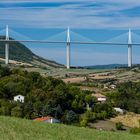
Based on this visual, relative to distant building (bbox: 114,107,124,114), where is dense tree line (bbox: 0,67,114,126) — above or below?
above

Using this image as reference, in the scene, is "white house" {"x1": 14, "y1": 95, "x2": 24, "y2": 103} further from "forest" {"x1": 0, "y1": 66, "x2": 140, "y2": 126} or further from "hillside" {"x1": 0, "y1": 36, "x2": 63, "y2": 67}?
"hillside" {"x1": 0, "y1": 36, "x2": 63, "y2": 67}

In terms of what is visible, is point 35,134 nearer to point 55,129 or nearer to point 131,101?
point 55,129

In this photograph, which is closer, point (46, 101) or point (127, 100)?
point (46, 101)

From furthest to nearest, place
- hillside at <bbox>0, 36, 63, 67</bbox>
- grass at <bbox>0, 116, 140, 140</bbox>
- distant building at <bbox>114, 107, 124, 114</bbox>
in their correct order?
hillside at <bbox>0, 36, 63, 67</bbox>, distant building at <bbox>114, 107, 124, 114</bbox>, grass at <bbox>0, 116, 140, 140</bbox>

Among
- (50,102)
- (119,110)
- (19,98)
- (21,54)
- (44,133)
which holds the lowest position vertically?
(119,110)

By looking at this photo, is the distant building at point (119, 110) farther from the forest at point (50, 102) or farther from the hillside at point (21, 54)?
the hillside at point (21, 54)

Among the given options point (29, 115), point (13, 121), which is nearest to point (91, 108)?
point (29, 115)

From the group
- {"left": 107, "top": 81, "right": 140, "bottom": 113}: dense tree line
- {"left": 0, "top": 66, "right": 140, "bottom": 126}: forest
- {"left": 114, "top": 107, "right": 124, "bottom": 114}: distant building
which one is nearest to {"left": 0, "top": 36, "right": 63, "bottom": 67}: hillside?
{"left": 107, "top": 81, "right": 140, "bottom": 113}: dense tree line

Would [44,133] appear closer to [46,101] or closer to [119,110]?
[46,101]

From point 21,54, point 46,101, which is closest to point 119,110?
point 46,101
